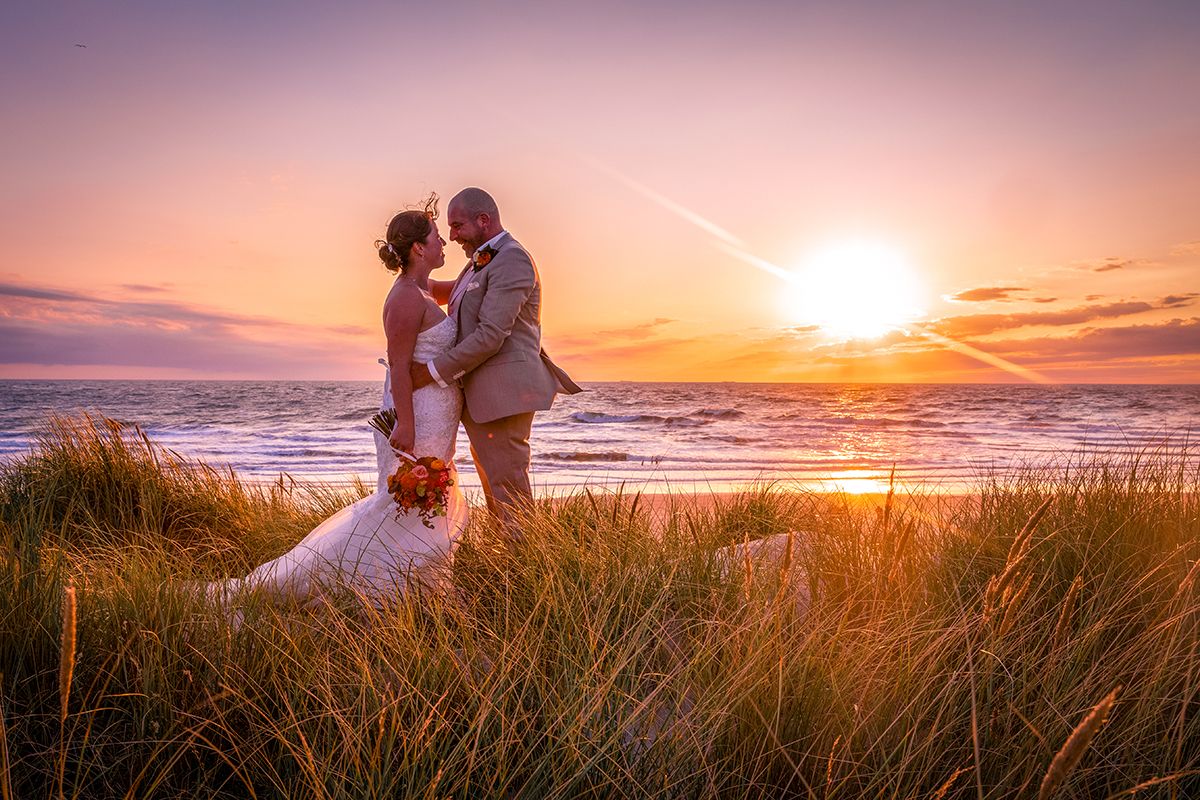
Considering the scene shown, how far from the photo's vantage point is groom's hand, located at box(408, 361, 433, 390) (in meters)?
4.73

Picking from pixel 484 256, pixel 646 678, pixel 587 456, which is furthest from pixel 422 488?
pixel 587 456

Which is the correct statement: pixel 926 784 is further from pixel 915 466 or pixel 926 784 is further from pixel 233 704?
pixel 915 466

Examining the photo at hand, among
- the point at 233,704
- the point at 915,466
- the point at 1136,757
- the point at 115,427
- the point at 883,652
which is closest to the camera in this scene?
the point at 1136,757

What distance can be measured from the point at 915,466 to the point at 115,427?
14.7 metres

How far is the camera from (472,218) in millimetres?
5195

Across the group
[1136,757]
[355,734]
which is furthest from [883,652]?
[355,734]

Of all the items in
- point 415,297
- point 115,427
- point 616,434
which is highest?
point 415,297

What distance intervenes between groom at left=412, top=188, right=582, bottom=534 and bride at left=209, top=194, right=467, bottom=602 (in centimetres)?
15

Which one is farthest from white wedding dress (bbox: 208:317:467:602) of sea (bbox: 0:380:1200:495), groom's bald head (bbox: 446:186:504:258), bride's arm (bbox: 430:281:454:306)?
sea (bbox: 0:380:1200:495)

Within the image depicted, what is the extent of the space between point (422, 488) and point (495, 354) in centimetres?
110

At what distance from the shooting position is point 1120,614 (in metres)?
3.13

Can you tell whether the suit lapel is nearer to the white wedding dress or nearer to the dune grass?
the white wedding dress

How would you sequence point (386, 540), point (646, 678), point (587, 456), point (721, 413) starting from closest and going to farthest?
point (646, 678), point (386, 540), point (587, 456), point (721, 413)

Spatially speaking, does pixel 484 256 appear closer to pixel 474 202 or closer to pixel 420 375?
pixel 474 202
